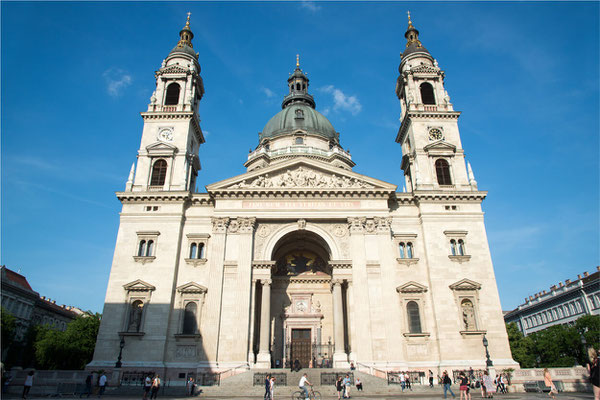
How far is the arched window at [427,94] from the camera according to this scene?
41.6m

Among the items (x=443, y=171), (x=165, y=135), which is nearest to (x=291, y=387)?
(x=443, y=171)

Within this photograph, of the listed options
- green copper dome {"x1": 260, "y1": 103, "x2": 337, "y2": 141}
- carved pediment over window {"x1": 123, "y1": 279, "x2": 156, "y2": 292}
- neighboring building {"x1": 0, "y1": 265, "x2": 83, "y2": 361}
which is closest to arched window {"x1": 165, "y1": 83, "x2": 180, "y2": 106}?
green copper dome {"x1": 260, "y1": 103, "x2": 337, "y2": 141}

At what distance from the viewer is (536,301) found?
2990 inches

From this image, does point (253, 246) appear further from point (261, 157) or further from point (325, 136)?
point (325, 136)

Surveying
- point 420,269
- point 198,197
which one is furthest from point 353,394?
point 198,197

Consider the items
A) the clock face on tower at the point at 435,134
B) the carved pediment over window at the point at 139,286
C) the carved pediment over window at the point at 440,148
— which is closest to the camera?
the carved pediment over window at the point at 139,286

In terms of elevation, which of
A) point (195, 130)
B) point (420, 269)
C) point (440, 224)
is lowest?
point (420, 269)

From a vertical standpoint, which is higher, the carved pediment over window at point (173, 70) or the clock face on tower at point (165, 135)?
the carved pediment over window at point (173, 70)

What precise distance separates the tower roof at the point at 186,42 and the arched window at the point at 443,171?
27.2m

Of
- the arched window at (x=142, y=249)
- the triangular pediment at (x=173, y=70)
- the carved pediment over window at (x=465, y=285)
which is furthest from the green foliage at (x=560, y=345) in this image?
the triangular pediment at (x=173, y=70)

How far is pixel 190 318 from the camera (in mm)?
31109

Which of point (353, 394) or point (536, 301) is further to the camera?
point (536, 301)

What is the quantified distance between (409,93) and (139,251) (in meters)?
28.7

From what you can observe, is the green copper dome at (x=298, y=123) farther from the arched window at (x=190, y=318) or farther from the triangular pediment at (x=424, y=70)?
the arched window at (x=190, y=318)
